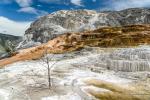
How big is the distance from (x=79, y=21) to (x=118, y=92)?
314 feet

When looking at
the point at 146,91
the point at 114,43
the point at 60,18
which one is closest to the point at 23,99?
the point at 146,91

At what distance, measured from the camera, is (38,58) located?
71.9 metres

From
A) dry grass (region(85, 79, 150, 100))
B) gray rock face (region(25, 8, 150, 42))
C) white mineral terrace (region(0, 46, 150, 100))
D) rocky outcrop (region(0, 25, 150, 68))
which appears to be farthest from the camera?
gray rock face (region(25, 8, 150, 42))

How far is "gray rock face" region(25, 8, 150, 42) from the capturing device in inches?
5256

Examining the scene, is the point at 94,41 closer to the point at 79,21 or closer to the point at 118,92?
the point at 118,92

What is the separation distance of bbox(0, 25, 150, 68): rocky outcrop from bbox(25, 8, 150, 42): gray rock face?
1437 inches

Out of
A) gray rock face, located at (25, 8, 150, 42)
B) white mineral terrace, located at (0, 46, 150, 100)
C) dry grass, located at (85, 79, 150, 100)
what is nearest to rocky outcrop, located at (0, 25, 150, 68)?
white mineral terrace, located at (0, 46, 150, 100)

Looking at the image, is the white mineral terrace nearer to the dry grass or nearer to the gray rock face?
the dry grass

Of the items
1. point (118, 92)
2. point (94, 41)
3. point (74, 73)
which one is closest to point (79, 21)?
point (94, 41)

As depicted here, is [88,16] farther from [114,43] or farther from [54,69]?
[54,69]

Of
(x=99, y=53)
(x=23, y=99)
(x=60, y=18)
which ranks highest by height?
(x=60, y=18)

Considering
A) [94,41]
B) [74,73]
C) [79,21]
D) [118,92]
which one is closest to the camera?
[118,92]

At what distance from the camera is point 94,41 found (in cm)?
8150

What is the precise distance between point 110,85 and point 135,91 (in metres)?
4.21
